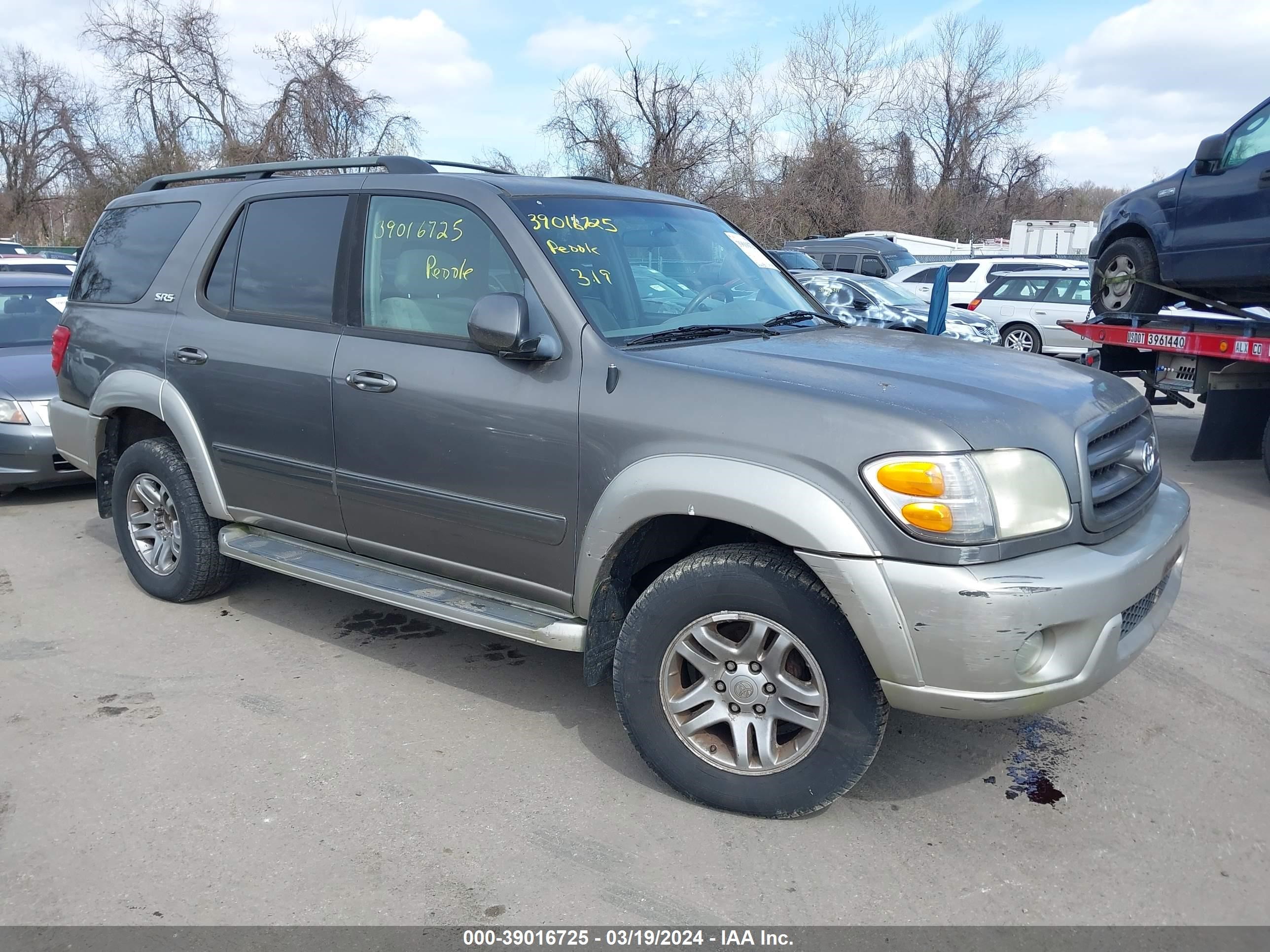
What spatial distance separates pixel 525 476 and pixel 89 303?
3114 millimetres

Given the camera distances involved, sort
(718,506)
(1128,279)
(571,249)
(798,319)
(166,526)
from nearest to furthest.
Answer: (718,506), (571,249), (798,319), (166,526), (1128,279)

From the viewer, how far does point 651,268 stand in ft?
12.7

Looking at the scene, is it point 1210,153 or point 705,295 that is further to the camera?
point 1210,153

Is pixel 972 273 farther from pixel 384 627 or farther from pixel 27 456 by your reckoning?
pixel 384 627

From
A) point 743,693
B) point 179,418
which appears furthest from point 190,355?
point 743,693

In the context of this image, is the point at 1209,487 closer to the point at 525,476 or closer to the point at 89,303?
the point at 525,476

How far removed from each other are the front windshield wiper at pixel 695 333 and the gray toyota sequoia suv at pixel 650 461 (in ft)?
0.12

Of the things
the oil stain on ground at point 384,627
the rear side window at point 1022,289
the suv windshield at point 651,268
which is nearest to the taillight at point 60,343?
the oil stain on ground at point 384,627

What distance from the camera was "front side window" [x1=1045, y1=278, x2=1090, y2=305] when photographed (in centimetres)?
1641

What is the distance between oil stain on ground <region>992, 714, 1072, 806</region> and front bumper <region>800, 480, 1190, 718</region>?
59 cm

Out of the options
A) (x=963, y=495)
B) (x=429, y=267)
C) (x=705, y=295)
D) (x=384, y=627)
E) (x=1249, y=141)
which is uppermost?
(x=1249, y=141)

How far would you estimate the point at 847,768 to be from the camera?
296 centimetres

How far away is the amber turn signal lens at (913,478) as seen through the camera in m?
2.70

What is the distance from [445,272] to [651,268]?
30.5 inches
